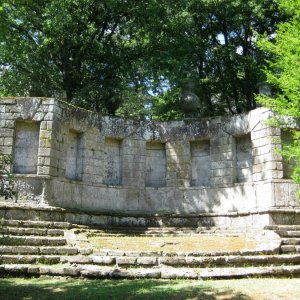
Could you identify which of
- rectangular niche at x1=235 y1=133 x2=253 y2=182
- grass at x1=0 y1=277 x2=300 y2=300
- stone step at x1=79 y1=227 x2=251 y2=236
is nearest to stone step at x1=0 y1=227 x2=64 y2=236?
stone step at x1=79 y1=227 x2=251 y2=236

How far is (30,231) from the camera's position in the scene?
10406 millimetres

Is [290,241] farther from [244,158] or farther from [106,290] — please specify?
[106,290]

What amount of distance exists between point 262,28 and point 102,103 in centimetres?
850

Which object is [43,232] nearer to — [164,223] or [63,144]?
[63,144]

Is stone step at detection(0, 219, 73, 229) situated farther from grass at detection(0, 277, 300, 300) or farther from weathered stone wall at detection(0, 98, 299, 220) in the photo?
grass at detection(0, 277, 300, 300)

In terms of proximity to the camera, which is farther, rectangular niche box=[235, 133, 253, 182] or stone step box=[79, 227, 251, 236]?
rectangular niche box=[235, 133, 253, 182]

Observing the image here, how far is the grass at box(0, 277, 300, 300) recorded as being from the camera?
6223 mm

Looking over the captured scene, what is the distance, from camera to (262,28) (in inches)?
782

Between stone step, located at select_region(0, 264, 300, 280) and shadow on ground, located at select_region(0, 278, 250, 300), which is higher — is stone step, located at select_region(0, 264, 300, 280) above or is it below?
above

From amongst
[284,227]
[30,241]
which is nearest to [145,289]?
[30,241]

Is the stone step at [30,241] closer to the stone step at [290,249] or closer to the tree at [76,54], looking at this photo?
the stone step at [290,249]

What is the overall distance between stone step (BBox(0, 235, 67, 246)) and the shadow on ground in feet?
6.15

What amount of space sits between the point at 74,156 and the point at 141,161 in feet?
7.82

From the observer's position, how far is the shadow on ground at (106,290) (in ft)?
20.4
